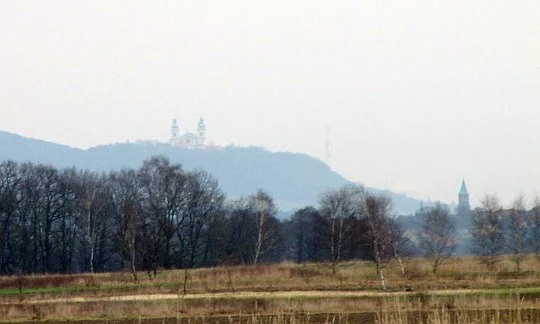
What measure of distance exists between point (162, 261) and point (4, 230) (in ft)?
57.5

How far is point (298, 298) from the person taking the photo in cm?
3061

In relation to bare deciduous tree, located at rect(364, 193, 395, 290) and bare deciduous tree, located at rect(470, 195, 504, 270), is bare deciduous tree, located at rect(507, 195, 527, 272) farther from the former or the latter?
bare deciduous tree, located at rect(364, 193, 395, 290)

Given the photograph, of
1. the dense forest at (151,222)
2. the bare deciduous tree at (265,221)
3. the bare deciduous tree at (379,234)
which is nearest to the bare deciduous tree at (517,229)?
the dense forest at (151,222)

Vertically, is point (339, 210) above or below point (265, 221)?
above

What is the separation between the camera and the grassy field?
24406 millimetres

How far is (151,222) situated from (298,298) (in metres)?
58.1

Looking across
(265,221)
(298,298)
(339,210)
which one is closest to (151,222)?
(265,221)

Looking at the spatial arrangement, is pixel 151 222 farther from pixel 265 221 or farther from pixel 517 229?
pixel 517 229

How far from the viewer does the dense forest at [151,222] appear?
77.9 metres

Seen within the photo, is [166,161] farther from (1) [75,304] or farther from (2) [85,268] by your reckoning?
(1) [75,304]

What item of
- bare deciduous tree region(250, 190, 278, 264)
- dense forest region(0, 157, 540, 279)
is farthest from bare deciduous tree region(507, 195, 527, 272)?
bare deciduous tree region(250, 190, 278, 264)

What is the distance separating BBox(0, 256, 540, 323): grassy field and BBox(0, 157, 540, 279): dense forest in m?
19.8

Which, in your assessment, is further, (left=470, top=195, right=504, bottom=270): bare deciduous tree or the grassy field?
(left=470, top=195, right=504, bottom=270): bare deciduous tree

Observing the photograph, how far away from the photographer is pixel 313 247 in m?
97.8
